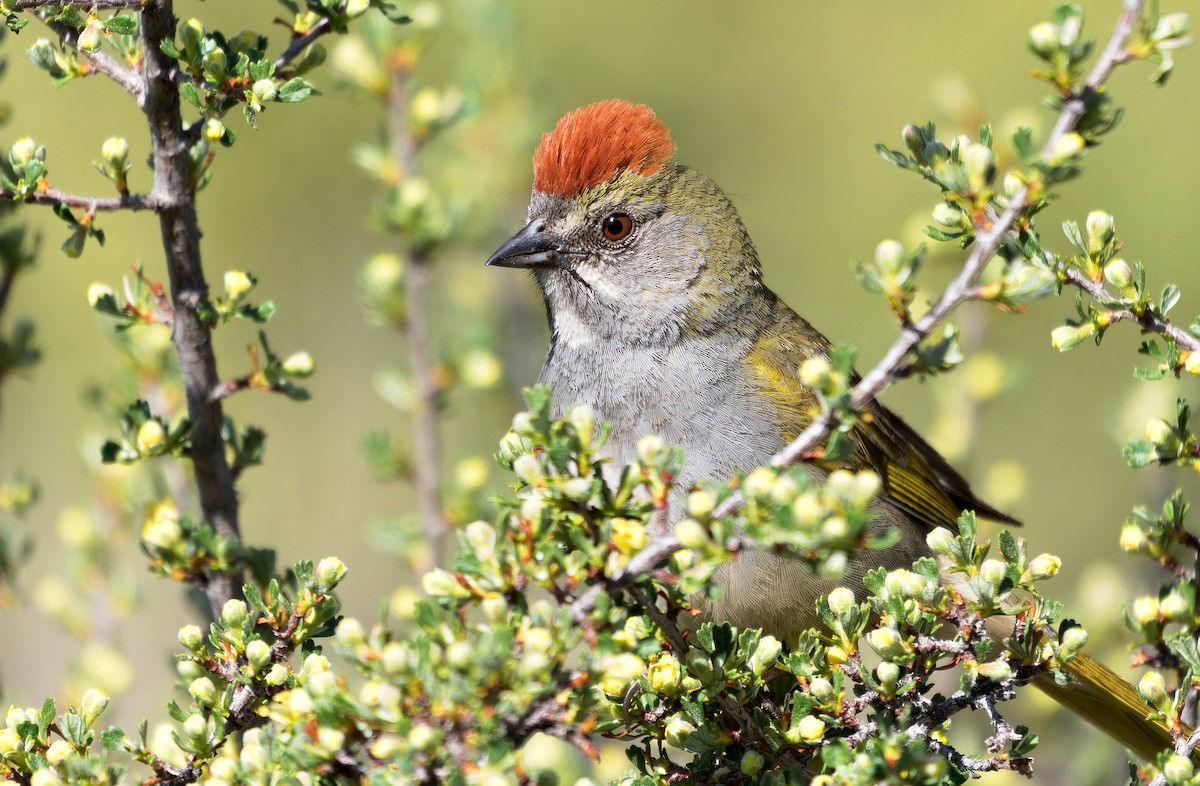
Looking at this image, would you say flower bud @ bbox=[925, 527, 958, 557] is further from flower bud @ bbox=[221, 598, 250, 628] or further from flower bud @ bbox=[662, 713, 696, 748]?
flower bud @ bbox=[221, 598, 250, 628]

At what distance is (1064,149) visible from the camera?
188cm

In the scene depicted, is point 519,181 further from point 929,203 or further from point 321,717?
point 321,717

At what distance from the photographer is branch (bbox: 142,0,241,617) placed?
253cm

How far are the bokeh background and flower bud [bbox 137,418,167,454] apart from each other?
2880 millimetres

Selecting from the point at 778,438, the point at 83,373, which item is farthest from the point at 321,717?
the point at 83,373

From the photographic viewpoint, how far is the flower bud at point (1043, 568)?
230 cm

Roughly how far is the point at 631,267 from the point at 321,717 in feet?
8.07

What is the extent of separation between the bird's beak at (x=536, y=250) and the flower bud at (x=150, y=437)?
159cm

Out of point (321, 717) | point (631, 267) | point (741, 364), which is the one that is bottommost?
point (321, 717)

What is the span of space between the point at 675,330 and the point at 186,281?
1.68m

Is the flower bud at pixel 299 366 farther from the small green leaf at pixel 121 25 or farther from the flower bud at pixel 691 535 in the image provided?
the flower bud at pixel 691 535

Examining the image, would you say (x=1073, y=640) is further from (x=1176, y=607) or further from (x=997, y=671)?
(x=1176, y=607)

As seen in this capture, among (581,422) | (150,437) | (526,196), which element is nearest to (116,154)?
(150,437)

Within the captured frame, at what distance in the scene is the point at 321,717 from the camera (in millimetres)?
1926
